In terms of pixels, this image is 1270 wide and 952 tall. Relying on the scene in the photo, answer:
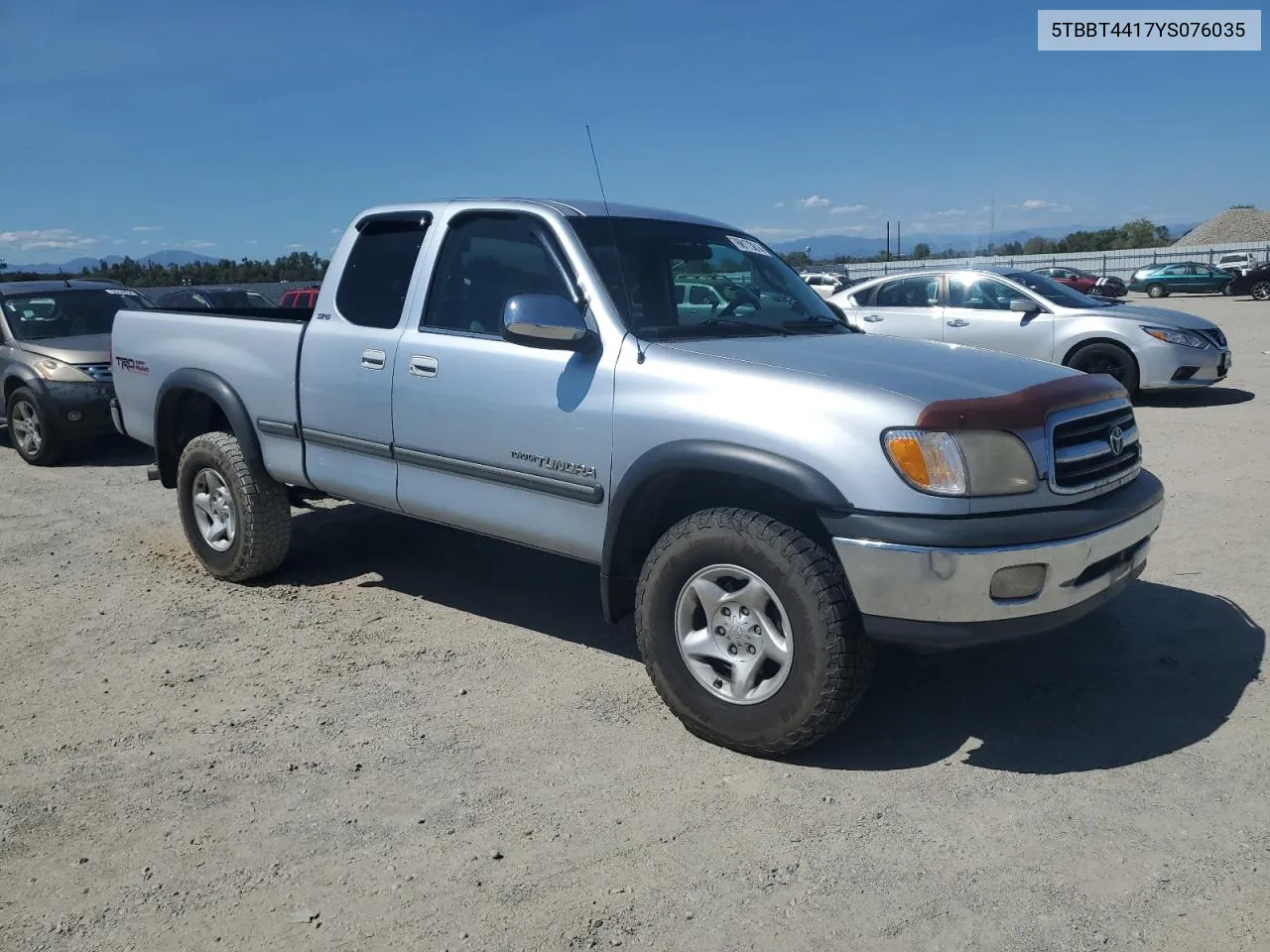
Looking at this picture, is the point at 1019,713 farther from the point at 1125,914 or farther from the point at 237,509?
the point at 237,509

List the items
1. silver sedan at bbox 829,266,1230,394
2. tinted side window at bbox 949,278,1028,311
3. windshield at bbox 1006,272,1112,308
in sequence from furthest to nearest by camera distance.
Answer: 1. tinted side window at bbox 949,278,1028,311
2. windshield at bbox 1006,272,1112,308
3. silver sedan at bbox 829,266,1230,394

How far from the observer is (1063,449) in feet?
11.6

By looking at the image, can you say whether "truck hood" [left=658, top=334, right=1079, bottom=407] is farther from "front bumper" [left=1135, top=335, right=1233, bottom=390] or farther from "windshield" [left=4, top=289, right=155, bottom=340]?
"windshield" [left=4, top=289, right=155, bottom=340]

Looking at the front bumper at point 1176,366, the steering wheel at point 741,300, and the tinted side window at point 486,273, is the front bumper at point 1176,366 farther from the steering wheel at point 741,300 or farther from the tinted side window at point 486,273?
the tinted side window at point 486,273

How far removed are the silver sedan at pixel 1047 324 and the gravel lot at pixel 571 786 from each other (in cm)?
627

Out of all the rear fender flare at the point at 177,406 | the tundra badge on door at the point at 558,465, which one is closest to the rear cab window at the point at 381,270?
the rear fender flare at the point at 177,406

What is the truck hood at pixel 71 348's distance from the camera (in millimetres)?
9875

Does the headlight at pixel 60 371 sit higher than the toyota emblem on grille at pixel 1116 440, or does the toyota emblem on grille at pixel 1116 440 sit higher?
the headlight at pixel 60 371

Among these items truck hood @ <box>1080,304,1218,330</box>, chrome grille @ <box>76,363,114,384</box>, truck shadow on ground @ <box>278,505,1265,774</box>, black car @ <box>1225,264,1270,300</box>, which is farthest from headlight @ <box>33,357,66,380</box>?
black car @ <box>1225,264,1270,300</box>

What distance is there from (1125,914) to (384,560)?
179 inches

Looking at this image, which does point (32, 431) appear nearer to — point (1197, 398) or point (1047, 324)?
point (1047, 324)

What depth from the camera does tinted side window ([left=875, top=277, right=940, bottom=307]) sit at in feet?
41.4

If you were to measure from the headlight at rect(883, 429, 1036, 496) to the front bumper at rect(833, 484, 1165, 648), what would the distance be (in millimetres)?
190

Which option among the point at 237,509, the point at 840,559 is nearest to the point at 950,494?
the point at 840,559
